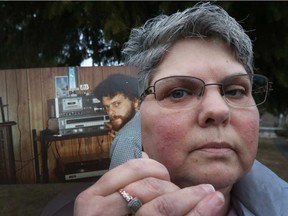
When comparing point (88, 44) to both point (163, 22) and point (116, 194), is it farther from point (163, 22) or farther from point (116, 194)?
point (116, 194)

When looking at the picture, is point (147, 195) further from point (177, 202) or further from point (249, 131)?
point (249, 131)

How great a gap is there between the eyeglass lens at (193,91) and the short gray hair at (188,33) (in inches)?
3.4

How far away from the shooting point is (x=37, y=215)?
8.53 ft

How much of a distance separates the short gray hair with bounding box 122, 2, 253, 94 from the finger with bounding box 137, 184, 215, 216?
0.51 metres

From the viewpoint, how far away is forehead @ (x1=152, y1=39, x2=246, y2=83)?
1031mm

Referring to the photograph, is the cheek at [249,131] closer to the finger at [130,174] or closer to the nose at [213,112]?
the nose at [213,112]

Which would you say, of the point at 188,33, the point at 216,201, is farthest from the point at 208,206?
the point at 188,33

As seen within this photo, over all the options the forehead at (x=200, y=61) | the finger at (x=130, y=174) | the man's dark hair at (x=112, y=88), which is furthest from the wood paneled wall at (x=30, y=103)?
the finger at (x=130, y=174)

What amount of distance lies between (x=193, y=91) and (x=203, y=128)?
13cm

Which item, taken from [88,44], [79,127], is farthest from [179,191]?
[88,44]

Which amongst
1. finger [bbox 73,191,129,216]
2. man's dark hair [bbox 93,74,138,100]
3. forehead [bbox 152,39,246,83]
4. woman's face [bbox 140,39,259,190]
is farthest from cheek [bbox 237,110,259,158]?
man's dark hair [bbox 93,74,138,100]

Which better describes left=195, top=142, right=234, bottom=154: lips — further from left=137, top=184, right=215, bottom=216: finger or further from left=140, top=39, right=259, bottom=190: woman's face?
left=137, top=184, right=215, bottom=216: finger

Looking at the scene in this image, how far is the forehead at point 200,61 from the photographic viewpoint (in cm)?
103

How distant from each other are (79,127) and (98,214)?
131 centimetres
